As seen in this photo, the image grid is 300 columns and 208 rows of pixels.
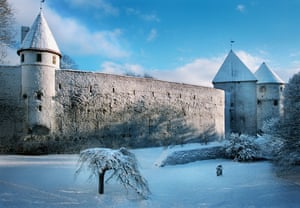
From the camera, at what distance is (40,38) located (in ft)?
44.7

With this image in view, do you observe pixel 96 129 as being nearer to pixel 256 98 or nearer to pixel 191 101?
pixel 191 101

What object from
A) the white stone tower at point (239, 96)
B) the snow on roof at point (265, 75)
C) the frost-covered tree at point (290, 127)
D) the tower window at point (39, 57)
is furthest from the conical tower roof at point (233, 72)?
the tower window at point (39, 57)

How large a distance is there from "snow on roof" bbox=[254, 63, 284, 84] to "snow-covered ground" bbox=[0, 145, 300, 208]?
16.8 meters

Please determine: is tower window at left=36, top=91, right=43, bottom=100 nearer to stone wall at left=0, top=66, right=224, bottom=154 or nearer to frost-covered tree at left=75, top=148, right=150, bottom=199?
stone wall at left=0, top=66, right=224, bottom=154

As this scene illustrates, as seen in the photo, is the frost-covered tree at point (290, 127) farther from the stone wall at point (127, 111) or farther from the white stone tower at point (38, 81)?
the white stone tower at point (38, 81)

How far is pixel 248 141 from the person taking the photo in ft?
49.1

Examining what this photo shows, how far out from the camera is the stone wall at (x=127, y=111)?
1418 centimetres

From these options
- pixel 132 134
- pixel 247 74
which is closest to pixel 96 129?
pixel 132 134

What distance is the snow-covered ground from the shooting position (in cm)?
700

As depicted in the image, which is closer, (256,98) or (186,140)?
(186,140)

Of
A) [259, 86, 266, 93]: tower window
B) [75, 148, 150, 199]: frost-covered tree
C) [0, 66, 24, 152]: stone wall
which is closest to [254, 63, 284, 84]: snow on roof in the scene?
[259, 86, 266, 93]: tower window

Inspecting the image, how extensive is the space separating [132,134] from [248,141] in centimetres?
604

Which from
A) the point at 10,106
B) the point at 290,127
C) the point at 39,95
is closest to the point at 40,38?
the point at 39,95

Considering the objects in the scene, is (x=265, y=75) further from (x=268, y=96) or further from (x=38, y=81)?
Answer: (x=38, y=81)
